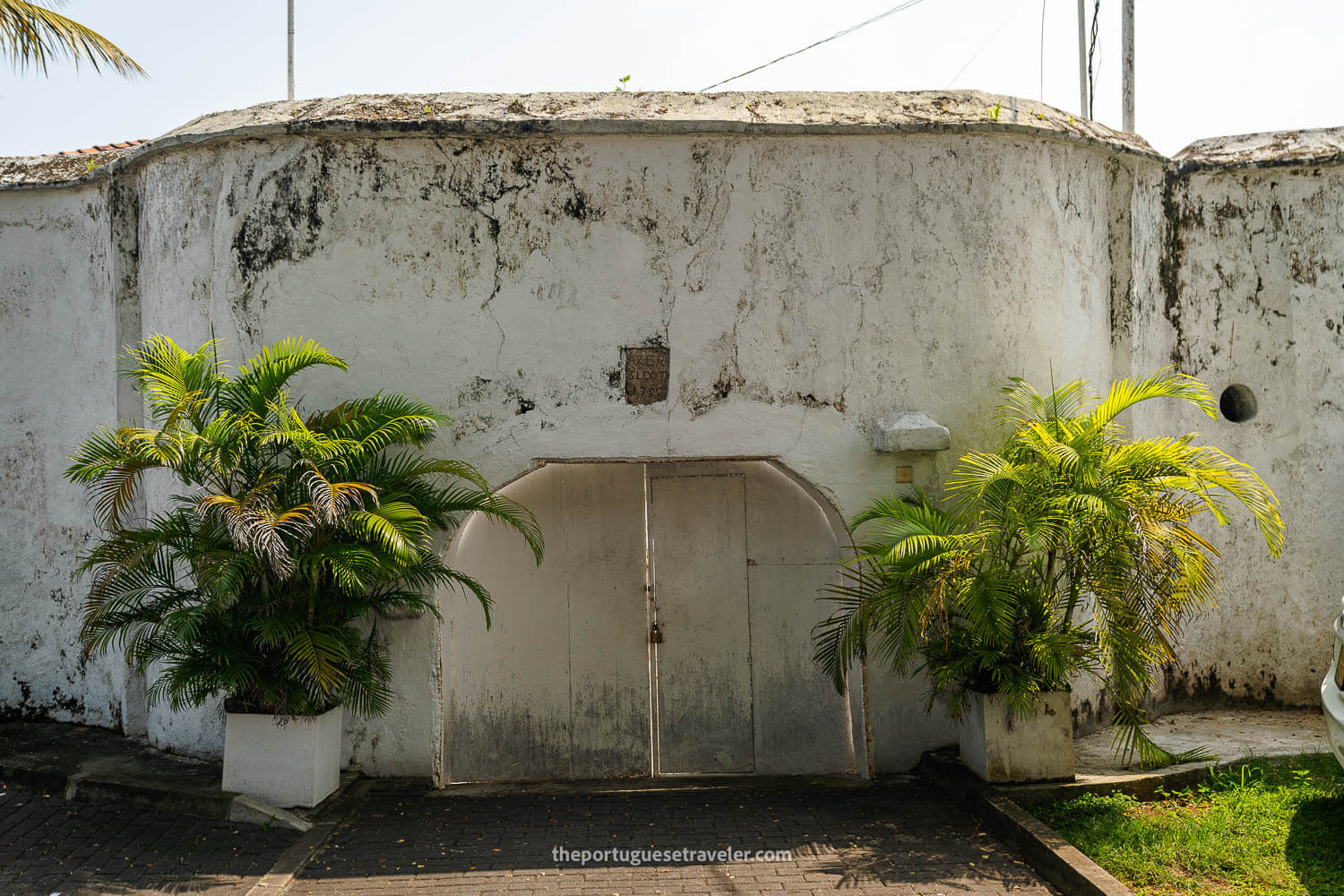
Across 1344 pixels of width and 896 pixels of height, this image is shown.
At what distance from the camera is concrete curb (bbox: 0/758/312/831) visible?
19.0 ft

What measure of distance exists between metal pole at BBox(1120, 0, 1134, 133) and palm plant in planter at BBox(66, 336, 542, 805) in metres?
6.08

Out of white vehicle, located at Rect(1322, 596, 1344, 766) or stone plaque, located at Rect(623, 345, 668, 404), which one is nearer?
white vehicle, located at Rect(1322, 596, 1344, 766)

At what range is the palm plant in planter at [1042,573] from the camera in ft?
17.9

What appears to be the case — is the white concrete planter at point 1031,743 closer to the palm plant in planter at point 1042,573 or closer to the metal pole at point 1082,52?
the palm plant in planter at point 1042,573

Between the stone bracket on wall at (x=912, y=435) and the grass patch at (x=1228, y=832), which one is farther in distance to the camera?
the stone bracket on wall at (x=912, y=435)

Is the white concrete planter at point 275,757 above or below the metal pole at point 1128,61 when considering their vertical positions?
below

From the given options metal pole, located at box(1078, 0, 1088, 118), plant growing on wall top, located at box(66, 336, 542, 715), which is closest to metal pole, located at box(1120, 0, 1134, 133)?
metal pole, located at box(1078, 0, 1088, 118)

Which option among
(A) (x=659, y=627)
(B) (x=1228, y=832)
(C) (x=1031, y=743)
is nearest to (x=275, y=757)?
(A) (x=659, y=627)

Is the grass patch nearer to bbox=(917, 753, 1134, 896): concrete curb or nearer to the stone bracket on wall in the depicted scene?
bbox=(917, 753, 1134, 896): concrete curb

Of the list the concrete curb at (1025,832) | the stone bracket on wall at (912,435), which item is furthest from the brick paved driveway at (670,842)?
the stone bracket on wall at (912,435)

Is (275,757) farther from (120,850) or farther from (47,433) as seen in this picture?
(47,433)

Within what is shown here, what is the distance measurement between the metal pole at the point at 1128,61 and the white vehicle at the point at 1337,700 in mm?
4794

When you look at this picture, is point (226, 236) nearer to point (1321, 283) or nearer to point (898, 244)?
point (898, 244)

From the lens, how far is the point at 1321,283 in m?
7.54
